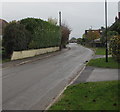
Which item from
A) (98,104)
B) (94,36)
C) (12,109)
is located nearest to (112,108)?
(98,104)

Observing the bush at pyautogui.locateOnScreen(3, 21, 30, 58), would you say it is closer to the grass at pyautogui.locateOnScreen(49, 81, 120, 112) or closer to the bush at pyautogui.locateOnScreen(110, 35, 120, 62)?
the bush at pyautogui.locateOnScreen(110, 35, 120, 62)

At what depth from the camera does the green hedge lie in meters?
32.2

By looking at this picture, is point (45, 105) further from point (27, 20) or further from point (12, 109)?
point (27, 20)

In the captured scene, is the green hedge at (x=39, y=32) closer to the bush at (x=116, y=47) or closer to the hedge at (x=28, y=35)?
the hedge at (x=28, y=35)

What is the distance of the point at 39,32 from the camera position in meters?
34.5

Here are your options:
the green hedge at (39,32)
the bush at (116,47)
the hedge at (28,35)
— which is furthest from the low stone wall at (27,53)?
the bush at (116,47)

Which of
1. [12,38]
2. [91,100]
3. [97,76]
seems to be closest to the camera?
[91,100]

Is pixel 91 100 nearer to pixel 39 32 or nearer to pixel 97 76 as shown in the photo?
pixel 97 76

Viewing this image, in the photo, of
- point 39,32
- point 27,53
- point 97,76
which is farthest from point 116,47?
point 39,32

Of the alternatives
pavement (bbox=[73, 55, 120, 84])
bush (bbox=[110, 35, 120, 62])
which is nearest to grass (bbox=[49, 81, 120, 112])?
pavement (bbox=[73, 55, 120, 84])

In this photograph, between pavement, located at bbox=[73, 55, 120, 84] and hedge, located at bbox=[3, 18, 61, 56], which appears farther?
hedge, located at bbox=[3, 18, 61, 56]

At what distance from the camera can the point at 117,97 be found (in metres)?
7.06

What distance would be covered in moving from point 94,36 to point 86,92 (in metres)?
72.9

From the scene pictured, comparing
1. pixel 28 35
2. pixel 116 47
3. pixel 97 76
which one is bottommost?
pixel 97 76
